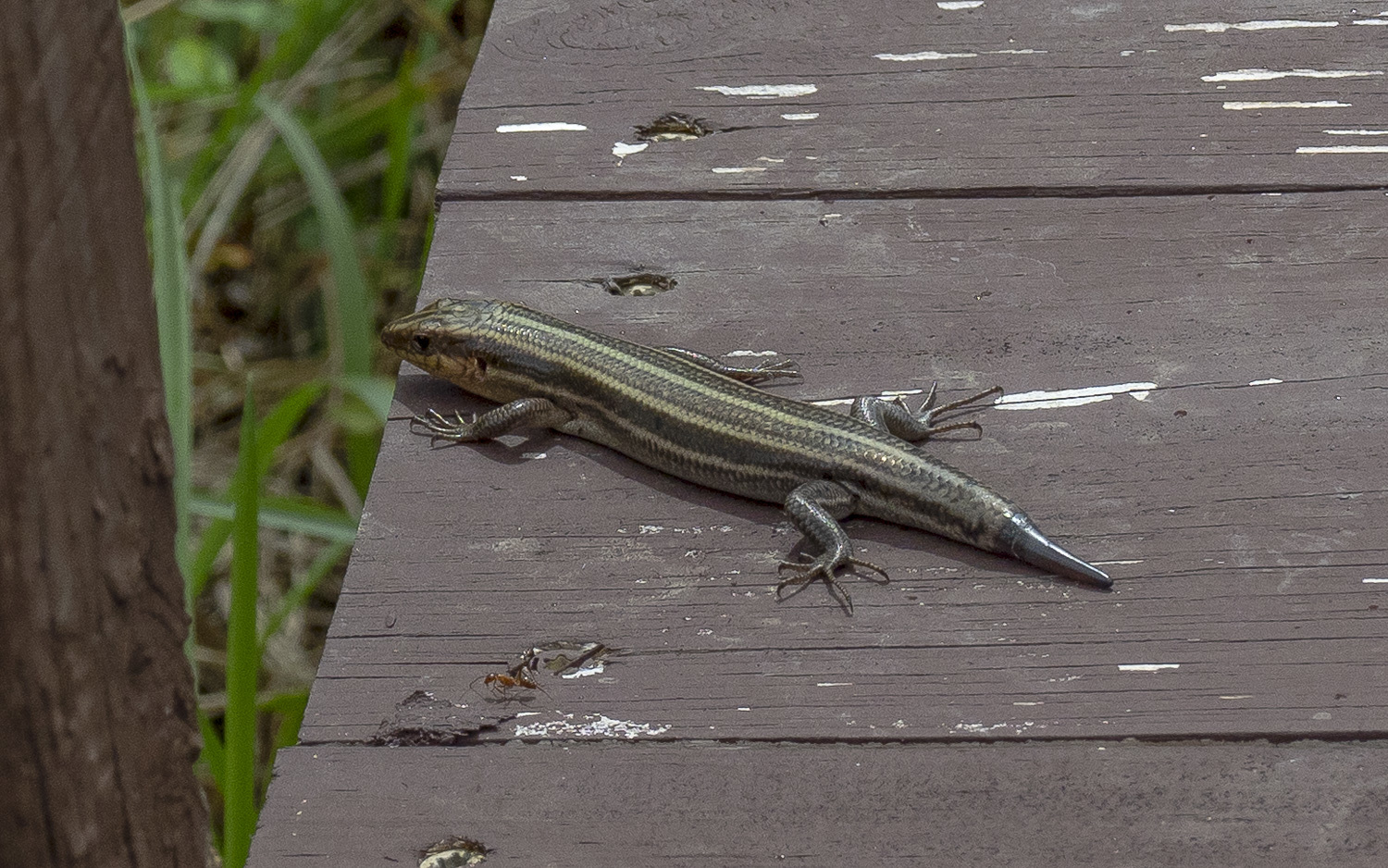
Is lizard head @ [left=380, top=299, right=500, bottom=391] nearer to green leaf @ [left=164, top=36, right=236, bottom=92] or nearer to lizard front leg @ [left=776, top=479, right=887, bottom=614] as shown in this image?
lizard front leg @ [left=776, top=479, right=887, bottom=614]

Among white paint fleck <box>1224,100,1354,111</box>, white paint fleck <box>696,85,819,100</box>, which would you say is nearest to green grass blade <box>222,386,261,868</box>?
white paint fleck <box>696,85,819,100</box>

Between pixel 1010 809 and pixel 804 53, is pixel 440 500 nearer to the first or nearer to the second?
pixel 1010 809

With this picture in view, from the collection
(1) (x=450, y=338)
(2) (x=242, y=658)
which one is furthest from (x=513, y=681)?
(1) (x=450, y=338)

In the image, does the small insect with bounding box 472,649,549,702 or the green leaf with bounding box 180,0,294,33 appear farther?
the green leaf with bounding box 180,0,294,33

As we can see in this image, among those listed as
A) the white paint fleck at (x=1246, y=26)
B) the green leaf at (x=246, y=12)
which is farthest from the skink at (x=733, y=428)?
the green leaf at (x=246, y=12)

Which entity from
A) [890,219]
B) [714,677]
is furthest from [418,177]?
[714,677]

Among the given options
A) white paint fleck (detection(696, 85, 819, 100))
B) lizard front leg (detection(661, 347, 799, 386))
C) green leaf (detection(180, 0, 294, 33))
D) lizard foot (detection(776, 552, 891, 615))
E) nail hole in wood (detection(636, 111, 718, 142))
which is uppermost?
white paint fleck (detection(696, 85, 819, 100))

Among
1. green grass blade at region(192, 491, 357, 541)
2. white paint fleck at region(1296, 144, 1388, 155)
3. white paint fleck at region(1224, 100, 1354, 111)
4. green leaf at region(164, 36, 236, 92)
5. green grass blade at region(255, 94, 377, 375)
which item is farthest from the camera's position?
green leaf at region(164, 36, 236, 92)
